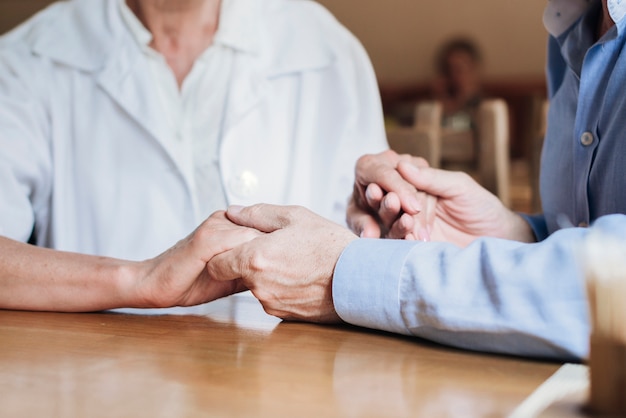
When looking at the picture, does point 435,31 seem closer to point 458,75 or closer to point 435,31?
point 435,31

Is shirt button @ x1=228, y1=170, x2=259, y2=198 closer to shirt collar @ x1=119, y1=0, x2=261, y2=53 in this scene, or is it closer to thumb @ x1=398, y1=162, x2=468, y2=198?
shirt collar @ x1=119, y1=0, x2=261, y2=53

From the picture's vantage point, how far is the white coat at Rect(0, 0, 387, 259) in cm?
158

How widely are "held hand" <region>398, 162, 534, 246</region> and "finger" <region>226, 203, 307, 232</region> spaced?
0.30m

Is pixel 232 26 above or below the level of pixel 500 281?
above

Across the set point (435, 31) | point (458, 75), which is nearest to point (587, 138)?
point (458, 75)

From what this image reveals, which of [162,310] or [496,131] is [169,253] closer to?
[162,310]

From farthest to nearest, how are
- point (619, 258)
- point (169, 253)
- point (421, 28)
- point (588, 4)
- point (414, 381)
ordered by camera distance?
point (421, 28), point (588, 4), point (169, 253), point (414, 381), point (619, 258)

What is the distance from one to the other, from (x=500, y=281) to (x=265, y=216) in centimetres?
36

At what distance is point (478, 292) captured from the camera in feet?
2.69

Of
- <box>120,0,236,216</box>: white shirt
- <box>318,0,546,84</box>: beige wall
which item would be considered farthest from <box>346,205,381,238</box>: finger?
<box>318,0,546,84</box>: beige wall

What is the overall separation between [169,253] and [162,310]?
0.09m

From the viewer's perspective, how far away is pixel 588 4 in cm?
133

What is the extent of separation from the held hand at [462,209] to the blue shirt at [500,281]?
0.74 ft

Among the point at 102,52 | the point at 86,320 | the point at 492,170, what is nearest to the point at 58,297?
the point at 86,320
